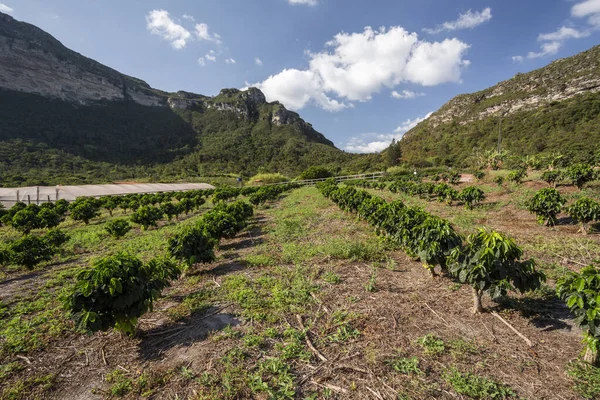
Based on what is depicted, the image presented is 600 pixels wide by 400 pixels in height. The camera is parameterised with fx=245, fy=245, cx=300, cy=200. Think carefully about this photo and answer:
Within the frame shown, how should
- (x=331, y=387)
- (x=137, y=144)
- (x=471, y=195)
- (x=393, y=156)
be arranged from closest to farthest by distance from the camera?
(x=331, y=387) → (x=471, y=195) → (x=393, y=156) → (x=137, y=144)

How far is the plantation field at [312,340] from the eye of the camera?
321 cm

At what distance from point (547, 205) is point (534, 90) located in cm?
9896

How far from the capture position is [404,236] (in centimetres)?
686

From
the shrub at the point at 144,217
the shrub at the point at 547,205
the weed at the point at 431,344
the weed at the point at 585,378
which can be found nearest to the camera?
the weed at the point at 585,378

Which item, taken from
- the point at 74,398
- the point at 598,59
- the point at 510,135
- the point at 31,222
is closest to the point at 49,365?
the point at 74,398

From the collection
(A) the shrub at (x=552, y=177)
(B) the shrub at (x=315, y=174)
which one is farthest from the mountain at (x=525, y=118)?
(A) the shrub at (x=552, y=177)

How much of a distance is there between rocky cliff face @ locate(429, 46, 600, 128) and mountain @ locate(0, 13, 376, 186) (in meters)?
43.5

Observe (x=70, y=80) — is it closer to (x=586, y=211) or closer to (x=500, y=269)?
(x=500, y=269)

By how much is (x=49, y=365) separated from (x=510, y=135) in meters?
84.5

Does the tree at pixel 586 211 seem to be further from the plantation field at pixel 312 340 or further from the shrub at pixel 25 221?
the shrub at pixel 25 221

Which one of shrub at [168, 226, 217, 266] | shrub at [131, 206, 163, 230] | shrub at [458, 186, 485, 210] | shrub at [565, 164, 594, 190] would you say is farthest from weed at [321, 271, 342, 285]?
shrub at [565, 164, 594, 190]

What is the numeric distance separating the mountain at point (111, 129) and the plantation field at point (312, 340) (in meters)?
64.9

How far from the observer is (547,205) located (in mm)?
9797

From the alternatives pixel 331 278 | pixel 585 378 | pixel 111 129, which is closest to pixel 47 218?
pixel 331 278
